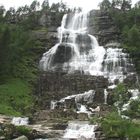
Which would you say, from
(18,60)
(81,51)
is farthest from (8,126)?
(81,51)

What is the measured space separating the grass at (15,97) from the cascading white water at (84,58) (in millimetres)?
9657

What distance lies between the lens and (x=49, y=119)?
146ft

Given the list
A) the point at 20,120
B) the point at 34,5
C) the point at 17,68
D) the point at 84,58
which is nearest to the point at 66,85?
the point at 17,68

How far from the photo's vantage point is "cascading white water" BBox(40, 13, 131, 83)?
68431 millimetres

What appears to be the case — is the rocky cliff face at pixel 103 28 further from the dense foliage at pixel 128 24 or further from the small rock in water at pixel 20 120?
the small rock in water at pixel 20 120

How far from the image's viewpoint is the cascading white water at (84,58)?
6843cm

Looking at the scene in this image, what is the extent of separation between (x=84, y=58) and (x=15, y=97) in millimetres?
19349

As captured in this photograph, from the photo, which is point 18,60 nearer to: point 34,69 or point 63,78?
point 34,69

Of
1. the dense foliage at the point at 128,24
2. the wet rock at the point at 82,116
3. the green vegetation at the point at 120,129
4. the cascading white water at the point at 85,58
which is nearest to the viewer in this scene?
the green vegetation at the point at 120,129

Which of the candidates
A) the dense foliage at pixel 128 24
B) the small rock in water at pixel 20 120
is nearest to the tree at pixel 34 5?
the dense foliage at pixel 128 24

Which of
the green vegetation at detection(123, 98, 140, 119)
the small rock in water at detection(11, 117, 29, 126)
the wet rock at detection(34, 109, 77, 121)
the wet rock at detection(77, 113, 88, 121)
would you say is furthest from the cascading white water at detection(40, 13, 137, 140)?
the small rock in water at detection(11, 117, 29, 126)

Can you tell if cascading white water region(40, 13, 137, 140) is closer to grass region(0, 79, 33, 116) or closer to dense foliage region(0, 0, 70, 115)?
dense foliage region(0, 0, 70, 115)

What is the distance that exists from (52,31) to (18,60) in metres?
19.8

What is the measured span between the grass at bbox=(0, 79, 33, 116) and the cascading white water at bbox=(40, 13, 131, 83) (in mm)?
9657
